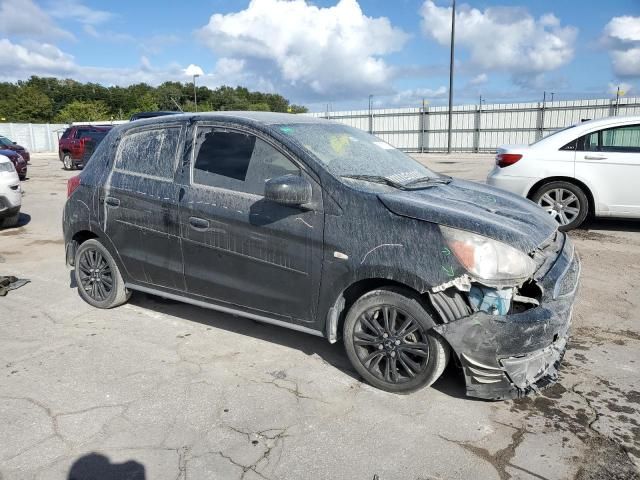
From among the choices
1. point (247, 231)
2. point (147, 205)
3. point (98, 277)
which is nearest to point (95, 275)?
point (98, 277)

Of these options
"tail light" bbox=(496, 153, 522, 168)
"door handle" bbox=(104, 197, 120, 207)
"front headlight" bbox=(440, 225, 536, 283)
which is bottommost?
"front headlight" bbox=(440, 225, 536, 283)

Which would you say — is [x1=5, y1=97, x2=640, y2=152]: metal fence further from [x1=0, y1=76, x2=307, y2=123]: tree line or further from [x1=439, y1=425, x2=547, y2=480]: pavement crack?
[x1=0, y1=76, x2=307, y2=123]: tree line

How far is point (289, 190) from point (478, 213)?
1213 millimetres

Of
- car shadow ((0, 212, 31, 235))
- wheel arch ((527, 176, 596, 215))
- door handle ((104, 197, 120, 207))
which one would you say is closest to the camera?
door handle ((104, 197, 120, 207))

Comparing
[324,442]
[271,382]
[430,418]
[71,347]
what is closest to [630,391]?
[430,418]

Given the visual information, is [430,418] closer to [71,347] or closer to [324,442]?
[324,442]

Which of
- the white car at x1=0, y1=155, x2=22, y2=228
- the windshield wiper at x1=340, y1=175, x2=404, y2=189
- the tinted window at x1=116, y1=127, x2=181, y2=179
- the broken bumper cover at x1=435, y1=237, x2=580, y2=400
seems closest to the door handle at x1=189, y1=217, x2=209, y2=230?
the tinted window at x1=116, y1=127, x2=181, y2=179

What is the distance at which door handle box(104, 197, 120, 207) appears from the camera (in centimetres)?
456

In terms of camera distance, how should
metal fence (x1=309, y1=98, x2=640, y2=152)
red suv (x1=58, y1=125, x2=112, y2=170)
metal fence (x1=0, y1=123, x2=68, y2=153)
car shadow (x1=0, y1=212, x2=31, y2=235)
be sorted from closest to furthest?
car shadow (x1=0, y1=212, x2=31, y2=235) → red suv (x1=58, y1=125, x2=112, y2=170) → metal fence (x1=309, y1=98, x2=640, y2=152) → metal fence (x1=0, y1=123, x2=68, y2=153)

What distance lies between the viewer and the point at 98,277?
4969 millimetres

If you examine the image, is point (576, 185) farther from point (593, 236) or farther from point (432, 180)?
point (432, 180)

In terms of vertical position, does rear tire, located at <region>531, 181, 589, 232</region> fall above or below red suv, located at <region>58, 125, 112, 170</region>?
below

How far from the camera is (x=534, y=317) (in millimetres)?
3064

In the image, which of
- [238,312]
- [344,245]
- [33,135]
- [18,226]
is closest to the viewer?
[344,245]
